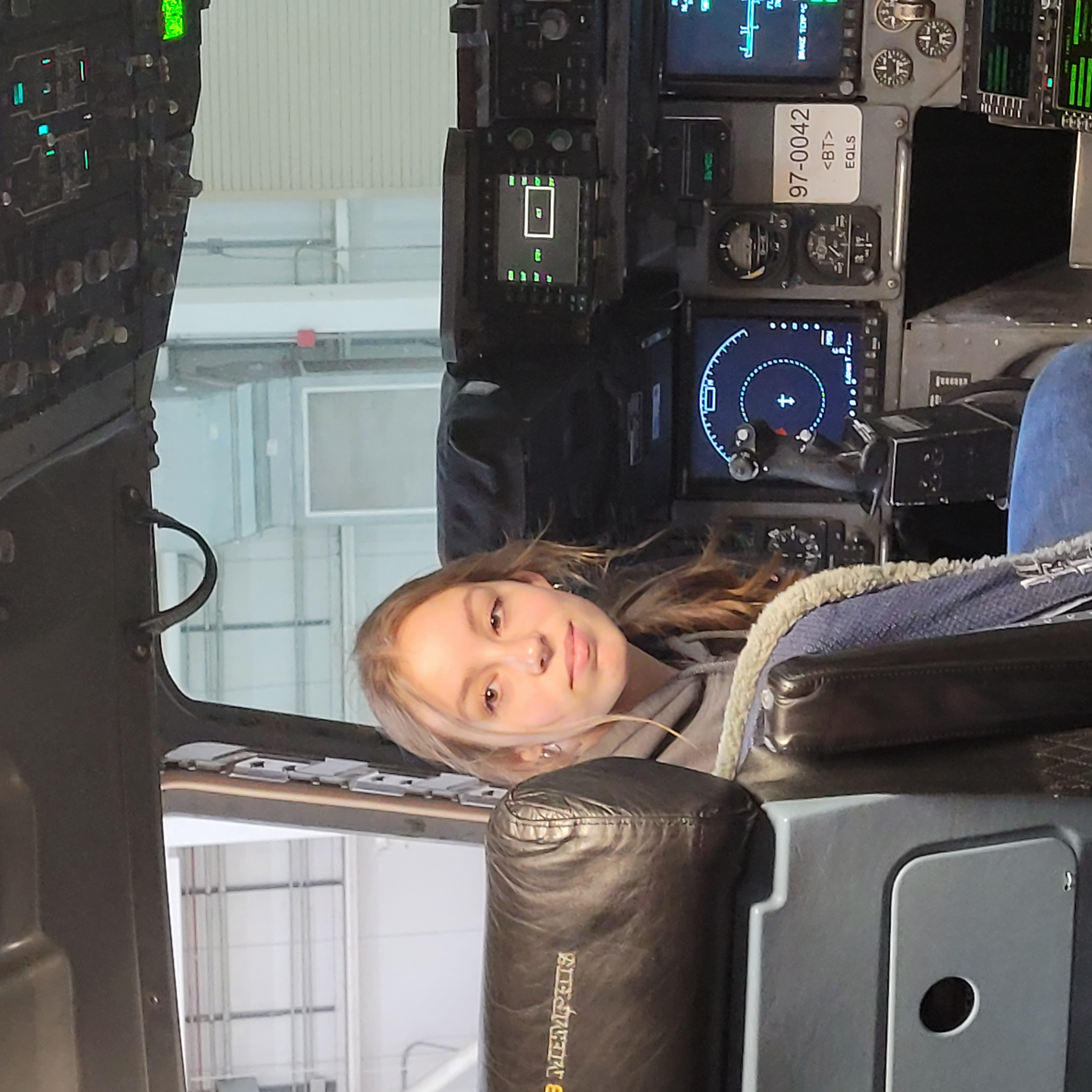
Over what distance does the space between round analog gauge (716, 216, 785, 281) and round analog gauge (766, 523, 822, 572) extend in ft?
1.80

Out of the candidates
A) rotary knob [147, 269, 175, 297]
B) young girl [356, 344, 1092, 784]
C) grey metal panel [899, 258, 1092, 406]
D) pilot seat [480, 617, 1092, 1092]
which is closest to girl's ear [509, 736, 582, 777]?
young girl [356, 344, 1092, 784]

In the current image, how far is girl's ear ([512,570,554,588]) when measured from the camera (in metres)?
2.07

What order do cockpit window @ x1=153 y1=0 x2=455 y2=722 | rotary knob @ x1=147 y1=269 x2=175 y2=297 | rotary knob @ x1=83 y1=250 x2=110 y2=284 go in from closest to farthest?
rotary knob @ x1=83 y1=250 x2=110 y2=284, rotary knob @ x1=147 y1=269 x2=175 y2=297, cockpit window @ x1=153 y1=0 x2=455 y2=722

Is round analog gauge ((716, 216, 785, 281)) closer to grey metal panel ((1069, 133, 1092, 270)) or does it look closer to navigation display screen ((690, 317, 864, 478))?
navigation display screen ((690, 317, 864, 478))

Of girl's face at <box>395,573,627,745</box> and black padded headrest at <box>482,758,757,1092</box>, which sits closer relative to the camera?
black padded headrest at <box>482,758,757,1092</box>

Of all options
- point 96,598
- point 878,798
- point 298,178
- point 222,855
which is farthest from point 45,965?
point 298,178

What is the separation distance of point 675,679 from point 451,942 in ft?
7.62

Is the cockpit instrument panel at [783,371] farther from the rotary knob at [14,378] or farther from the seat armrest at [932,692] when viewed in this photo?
the seat armrest at [932,692]

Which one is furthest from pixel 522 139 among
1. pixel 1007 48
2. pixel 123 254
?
pixel 123 254

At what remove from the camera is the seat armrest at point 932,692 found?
0.92 metres

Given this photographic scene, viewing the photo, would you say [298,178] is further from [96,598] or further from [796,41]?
[96,598]

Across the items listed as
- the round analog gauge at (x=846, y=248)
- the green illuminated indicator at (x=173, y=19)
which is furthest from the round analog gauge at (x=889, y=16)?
the green illuminated indicator at (x=173, y=19)

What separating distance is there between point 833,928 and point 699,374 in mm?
2451

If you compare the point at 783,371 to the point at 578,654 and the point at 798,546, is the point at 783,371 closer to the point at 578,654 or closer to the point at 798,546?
the point at 798,546
